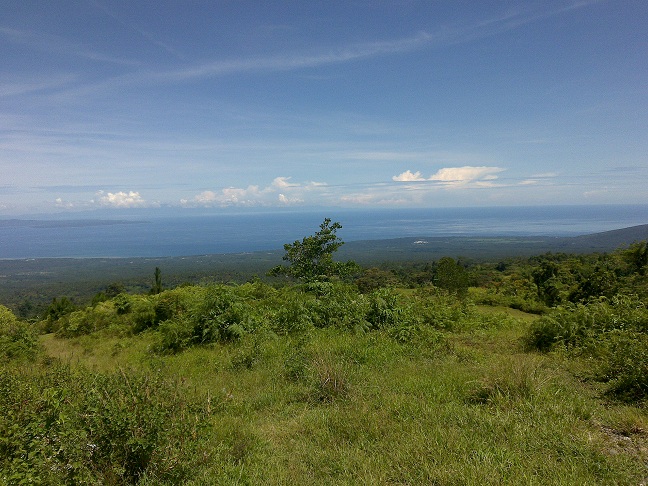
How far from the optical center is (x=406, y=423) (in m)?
3.87

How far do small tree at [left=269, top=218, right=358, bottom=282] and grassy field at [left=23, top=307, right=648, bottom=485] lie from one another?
6.98 metres

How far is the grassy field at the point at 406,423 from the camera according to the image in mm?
3047

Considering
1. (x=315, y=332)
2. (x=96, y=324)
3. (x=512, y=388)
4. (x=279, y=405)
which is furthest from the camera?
(x=96, y=324)

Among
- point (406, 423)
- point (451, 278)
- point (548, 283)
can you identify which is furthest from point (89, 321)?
point (548, 283)

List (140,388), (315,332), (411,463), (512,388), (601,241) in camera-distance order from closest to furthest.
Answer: (411,463) → (140,388) → (512,388) → (315,332) → (601,241)

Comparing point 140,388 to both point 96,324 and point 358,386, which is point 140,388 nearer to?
point 358,386

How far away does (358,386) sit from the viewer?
4910 millimetres

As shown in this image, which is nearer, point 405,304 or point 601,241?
point 405,304

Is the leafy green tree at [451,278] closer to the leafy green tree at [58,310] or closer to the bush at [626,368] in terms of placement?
the bush at [626,368]

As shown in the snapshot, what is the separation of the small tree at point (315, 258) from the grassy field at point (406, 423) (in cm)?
698

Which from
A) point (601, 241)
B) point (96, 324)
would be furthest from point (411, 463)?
point (601, 241)

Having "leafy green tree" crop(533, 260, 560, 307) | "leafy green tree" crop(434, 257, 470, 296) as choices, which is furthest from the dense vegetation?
"leafy green tree" crop(533, 260, 560, 307)

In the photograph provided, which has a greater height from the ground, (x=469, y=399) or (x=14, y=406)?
(x=14, y=406)

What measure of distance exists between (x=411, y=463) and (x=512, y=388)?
6.50ft
